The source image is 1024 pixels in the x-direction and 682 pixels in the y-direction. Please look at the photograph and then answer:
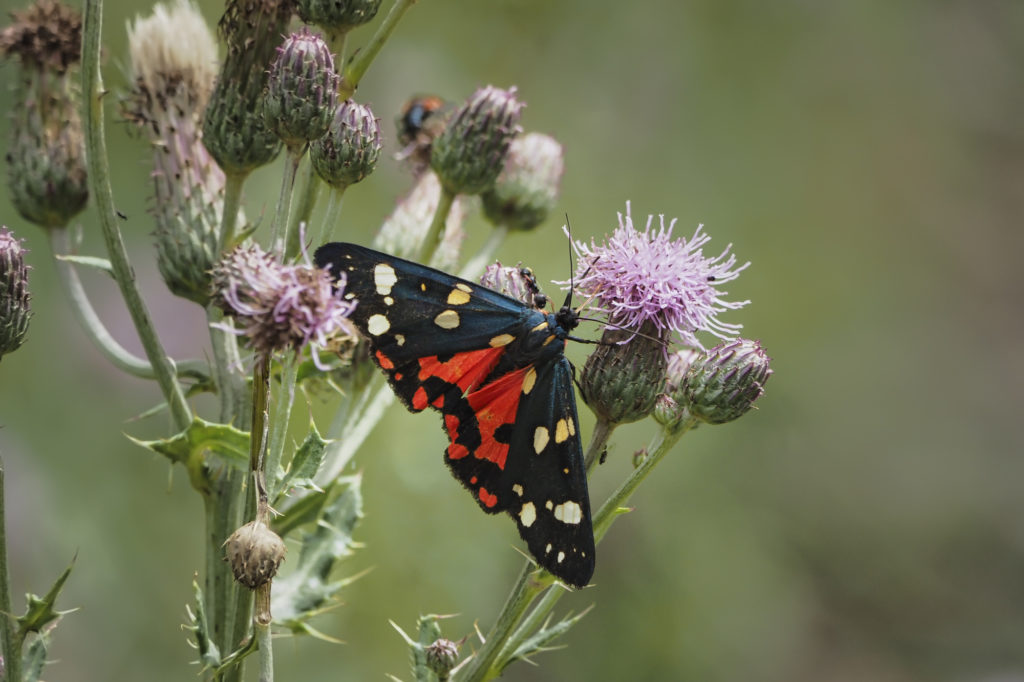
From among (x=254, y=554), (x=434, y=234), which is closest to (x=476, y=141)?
(x=434, y=234)

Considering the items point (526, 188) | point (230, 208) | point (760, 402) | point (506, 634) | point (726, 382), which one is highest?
point (760, 402)

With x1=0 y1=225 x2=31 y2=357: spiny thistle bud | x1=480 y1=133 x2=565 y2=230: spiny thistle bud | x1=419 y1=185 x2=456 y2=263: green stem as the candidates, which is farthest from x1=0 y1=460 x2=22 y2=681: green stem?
x1=480 y1=133 x2=565 y2=230: spiny thistle bud

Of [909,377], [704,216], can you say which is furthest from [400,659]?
[909,377]

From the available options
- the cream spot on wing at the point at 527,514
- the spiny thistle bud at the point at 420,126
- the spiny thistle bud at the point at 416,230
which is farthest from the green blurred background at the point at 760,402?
the cream spot on wing at the point at 527,514

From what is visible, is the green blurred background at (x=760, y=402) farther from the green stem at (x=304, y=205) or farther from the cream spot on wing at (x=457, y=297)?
the cream spot on wing at (x=457, y=297)

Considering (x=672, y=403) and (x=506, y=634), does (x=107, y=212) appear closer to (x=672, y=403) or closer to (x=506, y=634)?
(x=506, y=634)

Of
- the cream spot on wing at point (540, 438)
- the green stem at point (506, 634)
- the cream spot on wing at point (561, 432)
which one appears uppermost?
the cream spot on wing at point (561, 432)

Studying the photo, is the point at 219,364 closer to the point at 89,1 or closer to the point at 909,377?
the point at 89,1
